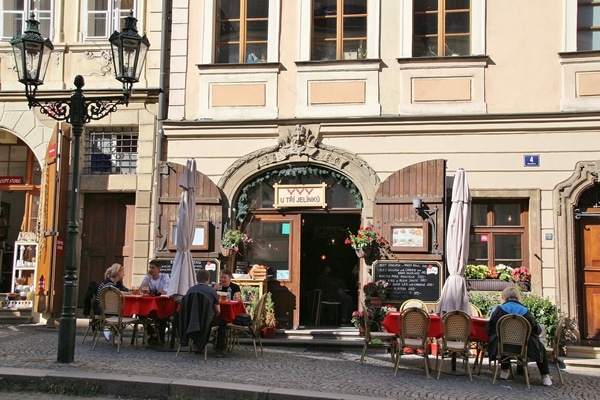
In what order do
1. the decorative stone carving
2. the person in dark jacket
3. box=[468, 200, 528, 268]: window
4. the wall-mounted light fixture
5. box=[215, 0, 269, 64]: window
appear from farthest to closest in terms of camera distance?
1. box=[215, 0, 269, 64]: window
2. the decorative stone carving
3. box=[468, 200, 528, 268]: window
4. the wall-mounted light fixture
5. the person in dark jacket

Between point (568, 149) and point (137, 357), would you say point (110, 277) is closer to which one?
point (137, 357)

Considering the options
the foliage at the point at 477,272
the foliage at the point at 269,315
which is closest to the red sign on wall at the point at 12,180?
the foliage at the point at 269,315

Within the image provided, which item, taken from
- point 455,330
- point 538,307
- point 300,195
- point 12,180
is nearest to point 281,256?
point 300,195

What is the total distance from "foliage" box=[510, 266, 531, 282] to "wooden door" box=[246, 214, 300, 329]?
3788 mm

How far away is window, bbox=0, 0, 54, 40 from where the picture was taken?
15016 millimetres

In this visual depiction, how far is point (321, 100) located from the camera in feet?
45.8

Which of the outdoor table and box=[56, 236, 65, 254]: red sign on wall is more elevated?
box=[56, 236, 65, 254]: red sign on wall

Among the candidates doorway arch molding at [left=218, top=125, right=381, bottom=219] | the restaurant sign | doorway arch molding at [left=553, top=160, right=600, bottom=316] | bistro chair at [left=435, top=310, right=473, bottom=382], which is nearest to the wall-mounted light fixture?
doorway arch molding at [left=218, top=125, right=381, bottom=219]

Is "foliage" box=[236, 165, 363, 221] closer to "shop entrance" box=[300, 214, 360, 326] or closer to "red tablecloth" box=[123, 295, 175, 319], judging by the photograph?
"shop entrance" box=[300, 214, 360, 326]

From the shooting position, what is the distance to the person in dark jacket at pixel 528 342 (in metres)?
9.64

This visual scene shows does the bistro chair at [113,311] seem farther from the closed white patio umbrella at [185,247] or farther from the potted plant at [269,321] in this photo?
the potted plant at [269,321]

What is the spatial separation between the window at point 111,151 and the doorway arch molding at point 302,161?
2044 millimetres

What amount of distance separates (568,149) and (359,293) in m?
4.43

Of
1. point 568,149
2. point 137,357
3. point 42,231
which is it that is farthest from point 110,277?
point 568,149
